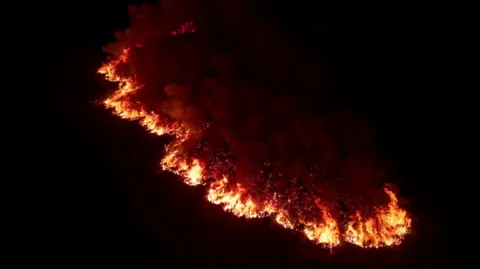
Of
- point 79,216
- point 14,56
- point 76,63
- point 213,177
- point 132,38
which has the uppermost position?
point 132,38

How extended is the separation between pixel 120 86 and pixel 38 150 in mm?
3744

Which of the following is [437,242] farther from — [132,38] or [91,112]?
[132,38]

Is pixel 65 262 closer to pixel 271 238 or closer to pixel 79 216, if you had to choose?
pixel 79 216

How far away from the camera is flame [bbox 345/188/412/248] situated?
323 inches

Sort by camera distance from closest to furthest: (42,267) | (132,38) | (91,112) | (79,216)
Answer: (42,267)
(79,216)
(91,112)
(132,38)

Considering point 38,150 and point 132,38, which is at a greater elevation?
point 132,38

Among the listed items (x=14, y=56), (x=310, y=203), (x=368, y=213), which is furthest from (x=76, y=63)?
(x=368, y=213)

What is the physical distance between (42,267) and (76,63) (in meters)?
8.18

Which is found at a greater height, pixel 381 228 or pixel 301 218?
pixel 381 228

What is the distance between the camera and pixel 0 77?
1102 cm

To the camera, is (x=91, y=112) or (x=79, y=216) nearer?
(x=79, y=216)

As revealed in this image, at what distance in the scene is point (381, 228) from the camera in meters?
8.46

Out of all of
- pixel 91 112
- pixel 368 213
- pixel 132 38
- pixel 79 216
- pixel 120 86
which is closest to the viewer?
pixel 79 216

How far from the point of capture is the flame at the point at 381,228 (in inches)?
323
